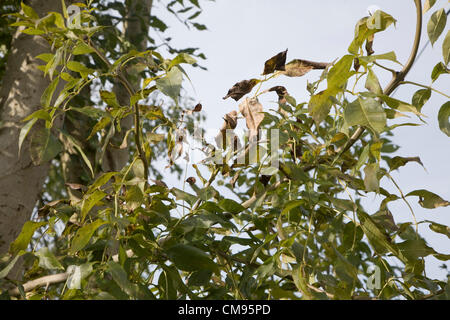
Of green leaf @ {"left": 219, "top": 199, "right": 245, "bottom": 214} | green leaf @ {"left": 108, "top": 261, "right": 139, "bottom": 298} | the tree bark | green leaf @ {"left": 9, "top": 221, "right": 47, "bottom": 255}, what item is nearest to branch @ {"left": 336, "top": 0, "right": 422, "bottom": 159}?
green leaf @ {"left": 219, "top": 199, "right": 245, "bottom": 214}

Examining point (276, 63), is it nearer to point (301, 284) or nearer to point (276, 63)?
point (276, 63)

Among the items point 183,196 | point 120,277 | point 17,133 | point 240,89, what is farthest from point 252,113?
point 17,133

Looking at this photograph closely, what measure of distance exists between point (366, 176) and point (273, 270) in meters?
0.17

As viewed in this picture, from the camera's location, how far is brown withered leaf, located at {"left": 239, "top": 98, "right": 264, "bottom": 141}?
1.92 feet

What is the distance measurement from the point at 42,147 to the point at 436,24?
0.55 meters

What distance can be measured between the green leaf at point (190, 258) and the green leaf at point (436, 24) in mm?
370

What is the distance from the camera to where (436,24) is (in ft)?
1.74

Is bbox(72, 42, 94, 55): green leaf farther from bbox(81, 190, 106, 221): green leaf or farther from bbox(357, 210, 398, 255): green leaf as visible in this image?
bbox(357, 210, 398, 255): green leaf

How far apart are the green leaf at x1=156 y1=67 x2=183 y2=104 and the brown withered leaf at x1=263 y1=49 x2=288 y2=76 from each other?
0.39 ft

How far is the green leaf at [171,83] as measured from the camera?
558 millimetres

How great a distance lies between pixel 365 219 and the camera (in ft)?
1.81

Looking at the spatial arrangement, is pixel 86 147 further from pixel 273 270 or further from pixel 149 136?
pixel 273 270

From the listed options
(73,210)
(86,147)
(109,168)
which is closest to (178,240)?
(73,210)

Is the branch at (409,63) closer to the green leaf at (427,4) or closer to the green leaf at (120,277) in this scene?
the green leaf at (427,4)
